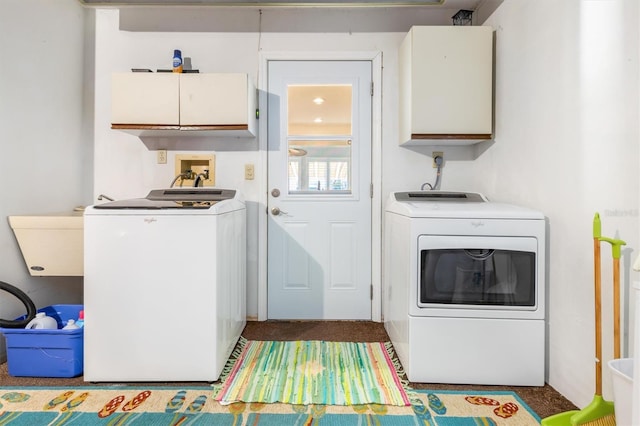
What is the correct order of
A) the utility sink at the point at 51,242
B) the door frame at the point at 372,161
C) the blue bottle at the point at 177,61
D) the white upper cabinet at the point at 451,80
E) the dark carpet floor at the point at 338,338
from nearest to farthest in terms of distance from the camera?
1. the dark carpet floor at the point at 338,338
2. the utility sink at the point at 51,242
3. the white upper cabinet at the point at 451,80
4. the blue bottle at the point at 177,61
5. the door frame at the point at 372,161

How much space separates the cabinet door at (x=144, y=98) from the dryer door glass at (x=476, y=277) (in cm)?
177

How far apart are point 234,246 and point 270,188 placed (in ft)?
2.18

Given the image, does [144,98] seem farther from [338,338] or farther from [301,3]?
[338,338]

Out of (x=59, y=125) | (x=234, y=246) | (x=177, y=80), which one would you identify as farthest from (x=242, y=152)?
(x=59, y=125)

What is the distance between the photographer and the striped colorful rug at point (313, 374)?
1.64 metres

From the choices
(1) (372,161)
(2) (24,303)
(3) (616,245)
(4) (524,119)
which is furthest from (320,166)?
(2) (24,303)

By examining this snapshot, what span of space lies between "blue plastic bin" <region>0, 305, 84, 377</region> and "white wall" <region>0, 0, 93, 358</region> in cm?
27

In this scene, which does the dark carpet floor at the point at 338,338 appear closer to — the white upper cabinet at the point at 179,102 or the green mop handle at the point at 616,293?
the green mop handle at the point at 616,293

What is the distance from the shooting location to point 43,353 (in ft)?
5.91

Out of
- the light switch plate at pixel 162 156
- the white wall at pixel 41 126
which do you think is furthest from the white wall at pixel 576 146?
the white wall at pixel 41 126

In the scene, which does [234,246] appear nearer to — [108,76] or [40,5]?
[108,76]

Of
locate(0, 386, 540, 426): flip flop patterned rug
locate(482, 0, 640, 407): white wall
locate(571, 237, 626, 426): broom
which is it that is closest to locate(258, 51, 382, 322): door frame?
locate(482, 0, 640, 407): white wall

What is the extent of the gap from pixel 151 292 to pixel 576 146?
6.64ft

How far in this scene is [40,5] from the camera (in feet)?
7.23
